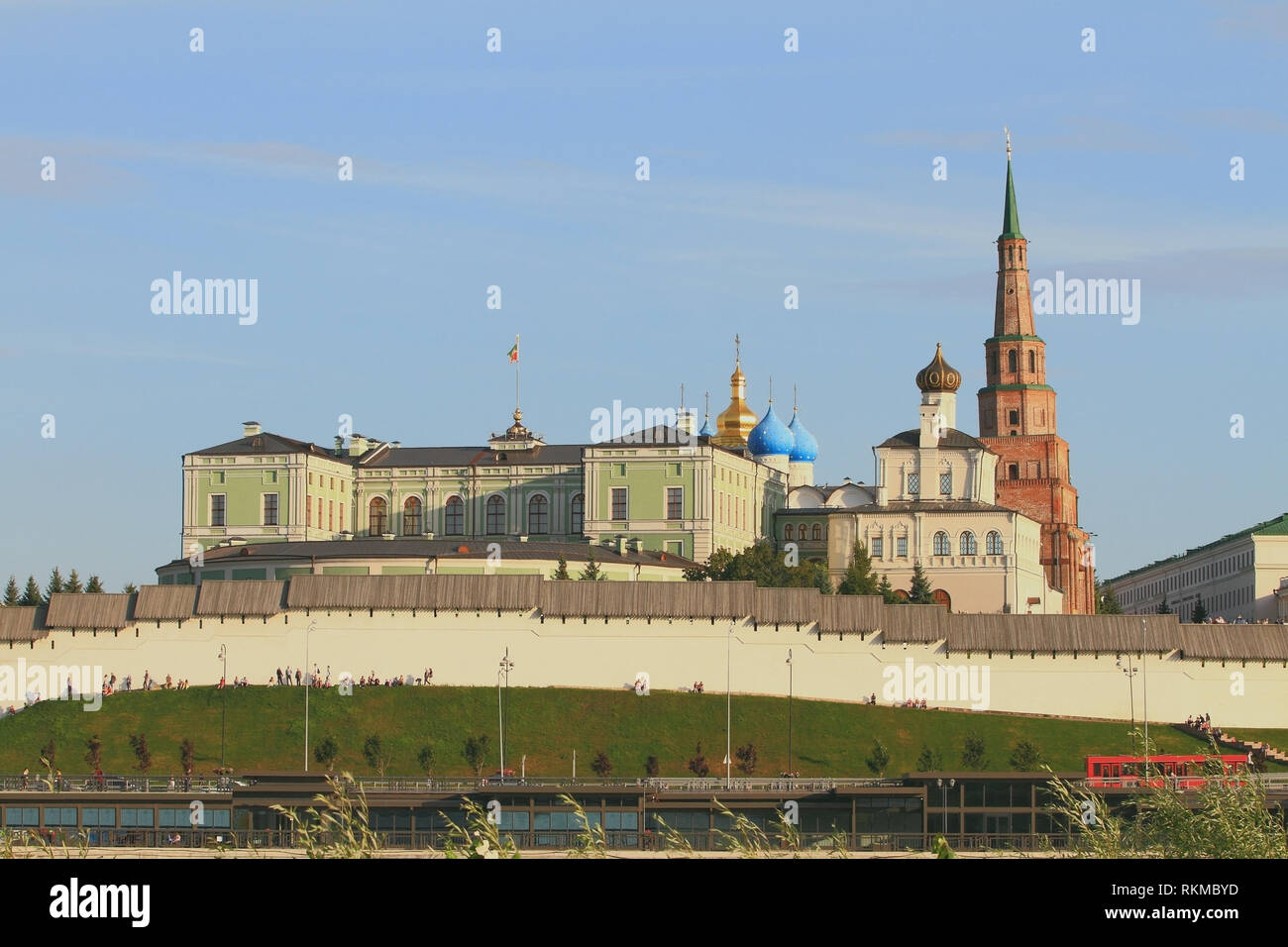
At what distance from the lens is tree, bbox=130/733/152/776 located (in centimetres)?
7494

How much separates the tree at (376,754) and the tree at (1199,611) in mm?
52219

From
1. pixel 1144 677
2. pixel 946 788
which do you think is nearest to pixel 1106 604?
pixel 1144 677

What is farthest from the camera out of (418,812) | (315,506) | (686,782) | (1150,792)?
(315,506)

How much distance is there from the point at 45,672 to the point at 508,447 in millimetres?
34851

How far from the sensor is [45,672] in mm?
83938

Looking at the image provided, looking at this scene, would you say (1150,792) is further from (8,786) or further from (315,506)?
(315,506)

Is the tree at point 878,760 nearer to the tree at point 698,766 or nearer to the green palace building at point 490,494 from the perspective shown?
the tree at point 698,766

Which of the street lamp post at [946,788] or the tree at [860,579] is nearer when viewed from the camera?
the street lamp post at [946,788]

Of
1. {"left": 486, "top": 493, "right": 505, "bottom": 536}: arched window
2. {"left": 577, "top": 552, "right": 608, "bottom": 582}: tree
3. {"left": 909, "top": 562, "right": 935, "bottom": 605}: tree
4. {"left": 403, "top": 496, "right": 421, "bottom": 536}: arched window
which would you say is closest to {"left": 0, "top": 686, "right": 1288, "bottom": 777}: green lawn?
{"left": 577, "top": 552, "right": 608, "bottom": 582}: tree

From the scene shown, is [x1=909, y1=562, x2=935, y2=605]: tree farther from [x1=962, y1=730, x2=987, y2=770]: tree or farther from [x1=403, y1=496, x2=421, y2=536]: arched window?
[x1=962, y1=730, x2=987, y2=770]: tree

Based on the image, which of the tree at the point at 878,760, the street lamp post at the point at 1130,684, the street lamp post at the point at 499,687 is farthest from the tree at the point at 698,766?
the street lamp post at the point at 1130,684

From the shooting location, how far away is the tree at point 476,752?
246ft

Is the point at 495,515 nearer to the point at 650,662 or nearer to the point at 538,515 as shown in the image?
the point at 538,515
